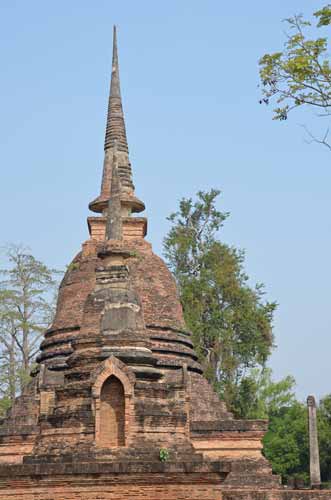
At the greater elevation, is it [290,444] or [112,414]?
[290,444]

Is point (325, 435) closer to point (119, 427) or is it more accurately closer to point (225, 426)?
point (225, 426)

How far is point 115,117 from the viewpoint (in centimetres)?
2820

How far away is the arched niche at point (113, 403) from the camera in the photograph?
563 inches

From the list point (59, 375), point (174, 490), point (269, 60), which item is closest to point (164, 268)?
point (59, 375)

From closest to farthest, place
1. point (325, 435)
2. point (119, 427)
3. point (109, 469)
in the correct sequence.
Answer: point (109, 469) < point (119, 427) < point (325, 435)

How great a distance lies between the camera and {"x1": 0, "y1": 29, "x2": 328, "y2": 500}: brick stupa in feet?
43.8

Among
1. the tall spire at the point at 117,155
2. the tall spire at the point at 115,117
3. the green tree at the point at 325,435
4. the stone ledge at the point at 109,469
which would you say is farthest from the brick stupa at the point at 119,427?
the green tree at the point at 325,435

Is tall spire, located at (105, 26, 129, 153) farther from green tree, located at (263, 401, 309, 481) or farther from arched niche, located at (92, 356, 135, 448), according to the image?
green tree, located at (263, 401, 309, 481)

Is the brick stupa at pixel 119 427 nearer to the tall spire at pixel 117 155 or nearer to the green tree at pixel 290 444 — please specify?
the tall spire at pixel 117 155

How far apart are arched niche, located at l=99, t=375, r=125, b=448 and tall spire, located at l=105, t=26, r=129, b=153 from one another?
46.0ft

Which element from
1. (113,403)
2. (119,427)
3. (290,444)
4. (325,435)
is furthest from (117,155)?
(290,444)

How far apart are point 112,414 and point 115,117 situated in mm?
15398

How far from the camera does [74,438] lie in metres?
14.4

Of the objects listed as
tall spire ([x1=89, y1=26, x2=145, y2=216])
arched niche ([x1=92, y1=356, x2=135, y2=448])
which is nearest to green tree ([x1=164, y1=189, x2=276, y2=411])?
tall spire ([x1=89, y1=26, x2=145, y2=216])
